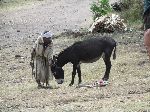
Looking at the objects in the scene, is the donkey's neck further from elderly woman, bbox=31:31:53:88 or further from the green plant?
the green plant

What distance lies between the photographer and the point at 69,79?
509 inches

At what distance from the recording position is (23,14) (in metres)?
31.7

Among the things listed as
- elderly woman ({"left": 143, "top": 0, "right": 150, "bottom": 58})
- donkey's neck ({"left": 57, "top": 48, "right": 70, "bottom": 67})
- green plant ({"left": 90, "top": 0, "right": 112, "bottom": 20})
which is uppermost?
elderly woman ({"left": 143, "top": 0, "right": 150, "bottom": 58})

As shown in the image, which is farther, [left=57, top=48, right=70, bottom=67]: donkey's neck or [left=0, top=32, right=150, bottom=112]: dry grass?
[left=57, top=48, right=70, bottom=67]: donkey's neck

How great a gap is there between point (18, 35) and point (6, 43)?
8.33 ft

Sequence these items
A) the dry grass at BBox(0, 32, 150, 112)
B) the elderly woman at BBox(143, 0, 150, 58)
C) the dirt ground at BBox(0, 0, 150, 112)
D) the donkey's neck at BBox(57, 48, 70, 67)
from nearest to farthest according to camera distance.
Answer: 1. the elderly woman at BBox(143, 0, 150, 58)
2. the dry grass at BBox(0, 32, 150, 112)
3. the dirt ground at BBox(0, 0, 150, 112)
4. the donkey's neck at BBox(57, 48, 70, 67)

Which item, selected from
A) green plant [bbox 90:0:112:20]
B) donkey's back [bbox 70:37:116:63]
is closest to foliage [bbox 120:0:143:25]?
green plant [bbox 90:0:112:20]

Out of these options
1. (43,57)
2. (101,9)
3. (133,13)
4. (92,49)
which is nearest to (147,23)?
(92,49)

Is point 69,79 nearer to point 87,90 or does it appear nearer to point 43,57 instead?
point 43,57

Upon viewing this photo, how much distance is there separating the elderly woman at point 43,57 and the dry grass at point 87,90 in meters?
0.31

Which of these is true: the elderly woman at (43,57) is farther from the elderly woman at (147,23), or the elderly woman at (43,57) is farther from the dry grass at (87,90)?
the elderly woman at (147,23)

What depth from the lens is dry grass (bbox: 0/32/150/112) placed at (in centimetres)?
807

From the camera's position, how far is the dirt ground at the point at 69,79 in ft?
27.1

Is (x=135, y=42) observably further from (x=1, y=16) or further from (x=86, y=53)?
(x=1, y=16)
